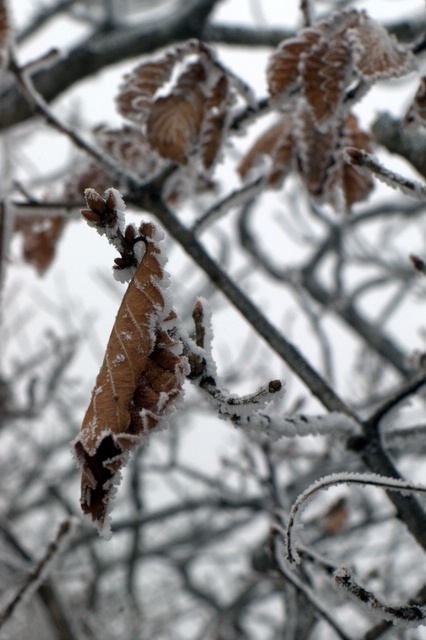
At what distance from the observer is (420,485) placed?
24.9 inches

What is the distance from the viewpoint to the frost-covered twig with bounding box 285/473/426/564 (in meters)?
0.61

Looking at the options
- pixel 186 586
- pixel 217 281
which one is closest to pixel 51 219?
pixel 217 281

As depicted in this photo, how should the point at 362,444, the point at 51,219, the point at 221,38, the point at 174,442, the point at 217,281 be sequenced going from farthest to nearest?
the point at 174,442
the point at 221,38
the point at 51,219
the point at 217,281
the point at 362,444

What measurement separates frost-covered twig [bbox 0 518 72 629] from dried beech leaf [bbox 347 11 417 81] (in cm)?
97

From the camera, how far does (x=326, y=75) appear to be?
36.1 inches

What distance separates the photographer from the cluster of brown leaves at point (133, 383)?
55cm

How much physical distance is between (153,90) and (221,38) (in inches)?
71.0

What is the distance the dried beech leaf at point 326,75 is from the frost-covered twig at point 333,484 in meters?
0.59

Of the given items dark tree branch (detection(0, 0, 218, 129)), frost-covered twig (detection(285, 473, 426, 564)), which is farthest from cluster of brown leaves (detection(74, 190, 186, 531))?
dark tree branch (detection(0, 0, 218, 129))

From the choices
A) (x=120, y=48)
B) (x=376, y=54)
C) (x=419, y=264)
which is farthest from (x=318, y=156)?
(x=120, y=48)

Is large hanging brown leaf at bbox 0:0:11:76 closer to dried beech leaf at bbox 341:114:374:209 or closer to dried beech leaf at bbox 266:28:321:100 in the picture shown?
dried beech leaf at bbox 266:28:321:100

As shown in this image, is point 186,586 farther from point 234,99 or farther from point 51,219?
point 234,99

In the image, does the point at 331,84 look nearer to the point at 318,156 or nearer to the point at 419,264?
the point at 318,156

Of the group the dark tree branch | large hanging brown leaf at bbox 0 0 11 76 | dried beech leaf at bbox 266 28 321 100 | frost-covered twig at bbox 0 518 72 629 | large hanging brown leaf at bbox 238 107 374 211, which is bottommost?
frost-covered twig at bbox 0 518 72 629
